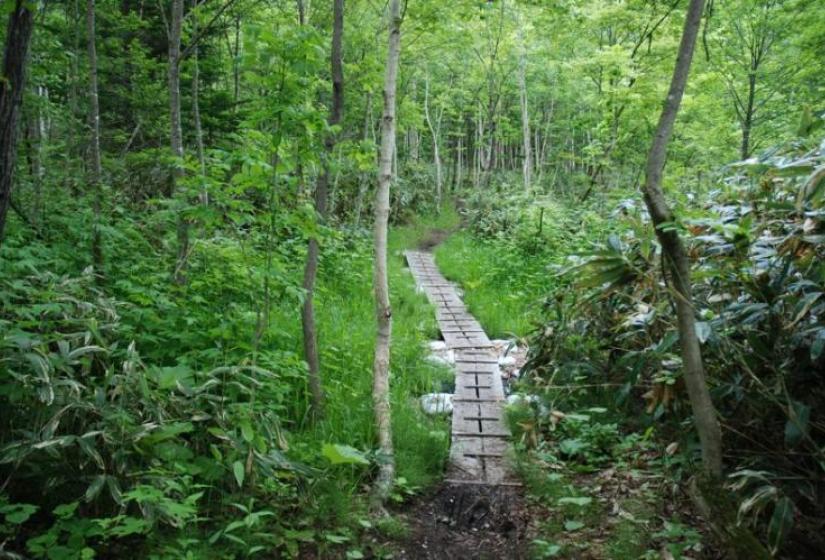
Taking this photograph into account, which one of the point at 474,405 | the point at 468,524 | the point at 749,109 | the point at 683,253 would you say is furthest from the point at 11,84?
the point at 749,109

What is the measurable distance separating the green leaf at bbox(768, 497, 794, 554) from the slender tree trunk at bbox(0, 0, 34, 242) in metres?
3.82

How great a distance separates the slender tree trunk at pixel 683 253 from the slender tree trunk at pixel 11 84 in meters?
3.02

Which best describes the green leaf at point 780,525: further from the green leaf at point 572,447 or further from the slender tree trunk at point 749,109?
the slender tree trunk at point 749,109

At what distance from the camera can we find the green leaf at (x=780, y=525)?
7.43 ft

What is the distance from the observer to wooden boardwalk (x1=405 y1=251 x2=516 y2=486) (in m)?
4.05

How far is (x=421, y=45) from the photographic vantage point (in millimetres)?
14133

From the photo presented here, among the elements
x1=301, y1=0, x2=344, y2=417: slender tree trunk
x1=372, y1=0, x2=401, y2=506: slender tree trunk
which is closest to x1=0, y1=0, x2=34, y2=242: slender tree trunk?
x1=301, y1=0, x2=344, y2=417: slender tree trunk

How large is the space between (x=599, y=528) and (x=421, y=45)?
43.7 feet

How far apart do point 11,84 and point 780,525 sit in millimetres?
4032

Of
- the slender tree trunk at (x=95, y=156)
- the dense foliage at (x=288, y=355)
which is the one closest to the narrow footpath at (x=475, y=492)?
the dense foliage at (x=288, y=355)

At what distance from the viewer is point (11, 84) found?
2.65 m

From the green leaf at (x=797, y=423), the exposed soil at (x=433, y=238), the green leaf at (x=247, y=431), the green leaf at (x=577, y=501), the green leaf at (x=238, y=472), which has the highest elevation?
the exposed soil at (x=433, y=238)

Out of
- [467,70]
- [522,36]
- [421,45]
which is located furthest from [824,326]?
[467,70]

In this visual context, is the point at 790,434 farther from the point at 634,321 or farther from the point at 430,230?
the point at 430,230
